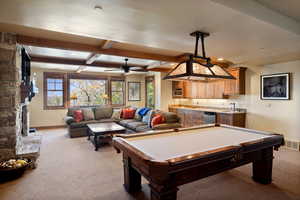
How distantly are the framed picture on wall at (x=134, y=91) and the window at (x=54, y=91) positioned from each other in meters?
3.22

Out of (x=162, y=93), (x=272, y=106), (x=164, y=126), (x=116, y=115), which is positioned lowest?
(x=164, y=126)

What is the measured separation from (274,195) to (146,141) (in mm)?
2020

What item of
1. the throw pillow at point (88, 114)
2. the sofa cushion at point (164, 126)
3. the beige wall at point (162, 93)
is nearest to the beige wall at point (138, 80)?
the beige wall at point (162, 93)

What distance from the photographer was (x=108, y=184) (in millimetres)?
2797

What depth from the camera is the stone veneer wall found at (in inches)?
122

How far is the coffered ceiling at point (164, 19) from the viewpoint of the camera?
176 cm

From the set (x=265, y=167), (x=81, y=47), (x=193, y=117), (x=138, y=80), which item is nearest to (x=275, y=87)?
(x=193, y=117)

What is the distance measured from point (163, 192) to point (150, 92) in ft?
24.1

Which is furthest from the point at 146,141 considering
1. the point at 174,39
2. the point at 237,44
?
the point at 237,44

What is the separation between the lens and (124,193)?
255cm

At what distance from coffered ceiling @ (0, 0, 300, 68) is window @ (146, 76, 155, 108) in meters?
5.70

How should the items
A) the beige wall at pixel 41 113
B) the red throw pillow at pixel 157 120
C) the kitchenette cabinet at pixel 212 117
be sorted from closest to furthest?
the red throw pillow at pixel 157 120 → the kitchenette cabinet at pixel 212 117 → the beige wall at pixel 41 113

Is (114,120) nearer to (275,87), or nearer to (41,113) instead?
(41,113)

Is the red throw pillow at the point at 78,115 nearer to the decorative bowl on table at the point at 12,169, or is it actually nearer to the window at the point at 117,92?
the window at the point at 117,92
